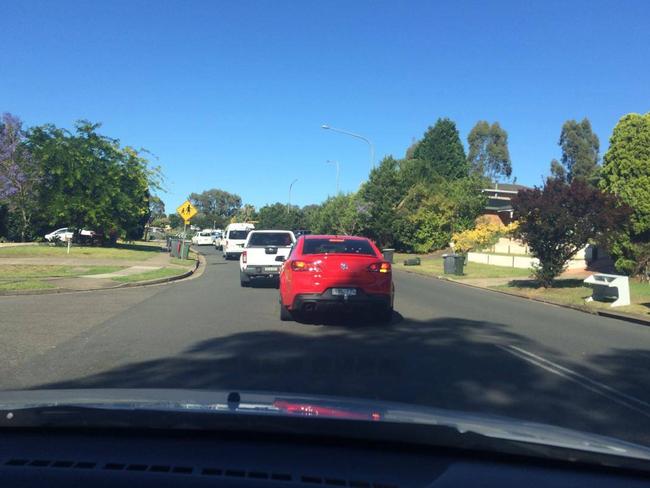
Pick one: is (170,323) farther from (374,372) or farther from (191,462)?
(191,462)

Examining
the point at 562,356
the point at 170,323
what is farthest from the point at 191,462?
the point at 170,323

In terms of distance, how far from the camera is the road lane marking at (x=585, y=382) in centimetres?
628

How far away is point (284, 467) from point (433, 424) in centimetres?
89

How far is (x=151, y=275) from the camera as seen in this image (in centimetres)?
2055

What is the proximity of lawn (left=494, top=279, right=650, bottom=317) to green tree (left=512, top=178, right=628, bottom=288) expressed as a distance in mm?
705

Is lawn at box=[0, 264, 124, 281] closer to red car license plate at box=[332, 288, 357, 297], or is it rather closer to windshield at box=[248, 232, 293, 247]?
windshield at box=[248, 232, 293, 247]

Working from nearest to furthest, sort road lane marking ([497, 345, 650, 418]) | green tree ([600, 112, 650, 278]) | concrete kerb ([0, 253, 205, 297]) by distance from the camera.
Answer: road lane marking ([497, 345, 650, 418]) < concrete kerb ([0, 253, 205, 297]) < green tree ([600, 112, 650, 278])

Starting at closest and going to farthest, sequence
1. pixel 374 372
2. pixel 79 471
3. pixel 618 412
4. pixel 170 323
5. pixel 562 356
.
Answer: pixel 79 471
pixel 618 412
pixel 374 372
pixel 562 356
pixel 170 323

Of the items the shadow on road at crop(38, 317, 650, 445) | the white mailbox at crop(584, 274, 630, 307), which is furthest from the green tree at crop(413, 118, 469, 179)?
the shadow on road at crop(38, 317, 650, 445)

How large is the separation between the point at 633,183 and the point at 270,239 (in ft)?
41.3

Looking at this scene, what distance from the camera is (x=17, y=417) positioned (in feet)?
10.6

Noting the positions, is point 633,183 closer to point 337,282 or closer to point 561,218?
point 561,218

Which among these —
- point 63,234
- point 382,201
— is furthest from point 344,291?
point 382,201

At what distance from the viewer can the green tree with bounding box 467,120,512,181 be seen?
84500 millimetres
